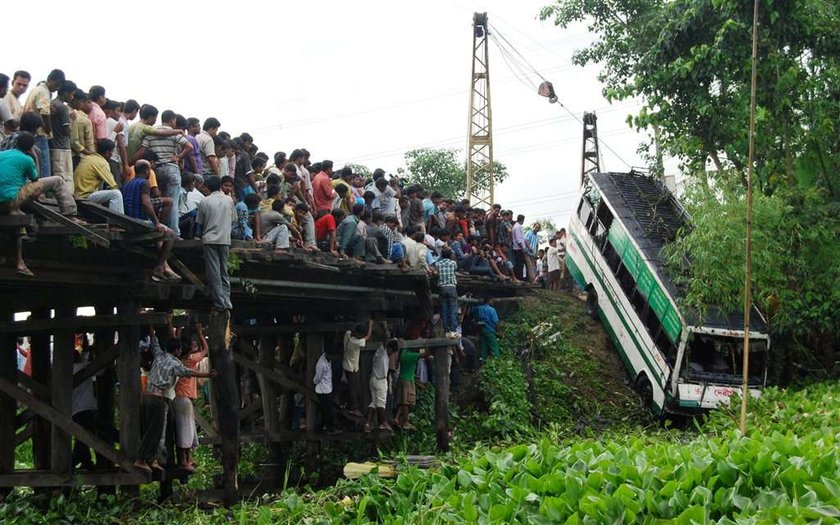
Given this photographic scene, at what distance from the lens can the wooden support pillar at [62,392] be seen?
11.1 m

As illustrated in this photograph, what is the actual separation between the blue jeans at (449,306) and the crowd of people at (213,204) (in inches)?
0.6

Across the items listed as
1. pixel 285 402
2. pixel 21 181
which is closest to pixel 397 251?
pixel 285 402

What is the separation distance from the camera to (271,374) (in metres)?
15.2

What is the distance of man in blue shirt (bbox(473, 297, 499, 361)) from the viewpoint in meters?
19.6

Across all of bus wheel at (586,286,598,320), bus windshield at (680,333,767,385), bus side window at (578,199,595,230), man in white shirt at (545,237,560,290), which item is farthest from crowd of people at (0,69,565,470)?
man in white shirt at (545,237,560,290)

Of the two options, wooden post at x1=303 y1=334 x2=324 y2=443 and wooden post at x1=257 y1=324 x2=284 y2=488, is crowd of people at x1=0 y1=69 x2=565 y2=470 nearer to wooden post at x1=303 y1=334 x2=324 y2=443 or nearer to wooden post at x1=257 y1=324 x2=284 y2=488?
wooden post at x1=303 y1=334 x2=324 y2=443

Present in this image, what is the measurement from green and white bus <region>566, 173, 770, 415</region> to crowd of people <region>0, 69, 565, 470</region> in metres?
2.49

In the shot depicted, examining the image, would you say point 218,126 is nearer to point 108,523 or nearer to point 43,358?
point 43,358

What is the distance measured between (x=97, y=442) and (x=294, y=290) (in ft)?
12.6

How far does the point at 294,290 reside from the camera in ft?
46.4

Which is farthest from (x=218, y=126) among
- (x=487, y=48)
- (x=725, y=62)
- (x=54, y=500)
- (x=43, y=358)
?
(x=487, y=48)

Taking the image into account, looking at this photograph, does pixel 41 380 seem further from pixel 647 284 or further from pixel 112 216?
pixel 647 284

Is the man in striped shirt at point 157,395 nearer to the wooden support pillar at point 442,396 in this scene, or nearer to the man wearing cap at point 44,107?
the man wearing cap at point 44,107

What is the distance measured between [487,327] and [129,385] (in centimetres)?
969
